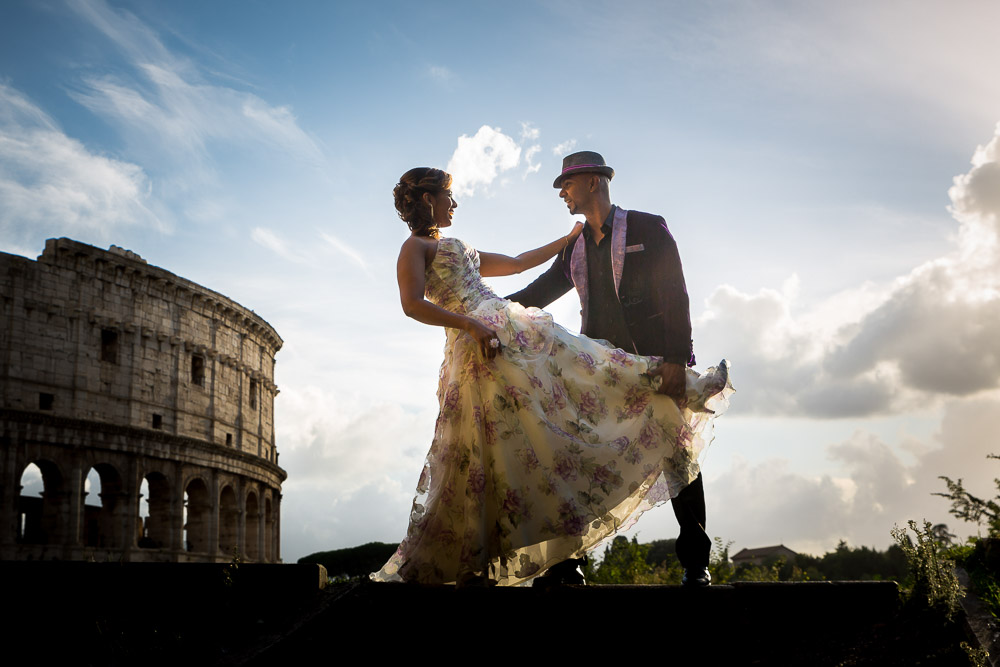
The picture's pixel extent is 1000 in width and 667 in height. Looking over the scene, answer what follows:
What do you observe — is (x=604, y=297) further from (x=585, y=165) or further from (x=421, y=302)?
(x=421, y=302)

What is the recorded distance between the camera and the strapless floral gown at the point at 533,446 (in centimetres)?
373

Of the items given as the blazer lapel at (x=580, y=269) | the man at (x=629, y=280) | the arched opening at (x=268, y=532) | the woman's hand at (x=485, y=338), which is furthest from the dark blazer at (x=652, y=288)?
the arched opening at (x=268, y=532)

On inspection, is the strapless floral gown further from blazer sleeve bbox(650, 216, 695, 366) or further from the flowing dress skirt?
blazer sleeve bbox(650, 216, 695, 366)

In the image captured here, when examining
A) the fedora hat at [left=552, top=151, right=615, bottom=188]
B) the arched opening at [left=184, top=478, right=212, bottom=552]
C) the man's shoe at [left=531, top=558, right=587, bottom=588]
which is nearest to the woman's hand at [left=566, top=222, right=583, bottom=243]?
the fedora hat at [left=552, top=151, right=615, bottom=188]

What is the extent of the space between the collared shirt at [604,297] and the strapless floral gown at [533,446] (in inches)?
17.1


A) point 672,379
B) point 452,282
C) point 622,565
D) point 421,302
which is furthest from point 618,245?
point 622,565

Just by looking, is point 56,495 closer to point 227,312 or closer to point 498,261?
point 227,312

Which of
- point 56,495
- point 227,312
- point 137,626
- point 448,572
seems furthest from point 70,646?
point 227,312

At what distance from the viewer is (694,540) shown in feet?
13.0

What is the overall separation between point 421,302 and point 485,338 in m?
0.39

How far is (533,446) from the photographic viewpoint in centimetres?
386

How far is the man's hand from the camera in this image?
13.4 feet

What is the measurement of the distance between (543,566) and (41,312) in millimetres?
30528

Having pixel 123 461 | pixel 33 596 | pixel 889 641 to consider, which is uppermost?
pixel 123 461
